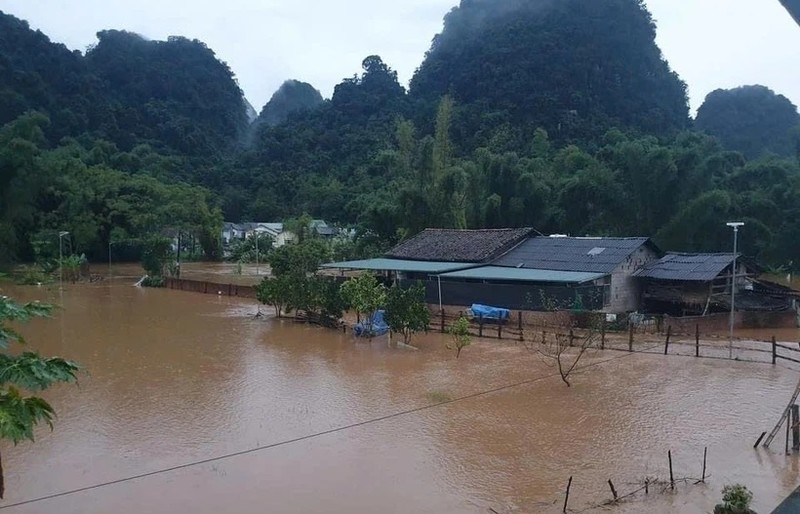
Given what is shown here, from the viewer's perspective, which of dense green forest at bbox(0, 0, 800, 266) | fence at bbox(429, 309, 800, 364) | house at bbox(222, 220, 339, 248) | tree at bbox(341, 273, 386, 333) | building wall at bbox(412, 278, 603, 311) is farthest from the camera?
house at bbox(222, 220, 339, 248)

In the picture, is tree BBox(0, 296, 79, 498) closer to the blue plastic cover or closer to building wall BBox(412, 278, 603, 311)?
building wall BBox(412, 278, 603, 311)

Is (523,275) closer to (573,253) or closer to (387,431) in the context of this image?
(573,253)

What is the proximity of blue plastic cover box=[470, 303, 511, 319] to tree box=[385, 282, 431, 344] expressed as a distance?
3412 mm

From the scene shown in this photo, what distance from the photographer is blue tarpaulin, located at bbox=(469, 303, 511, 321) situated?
69.1 feet

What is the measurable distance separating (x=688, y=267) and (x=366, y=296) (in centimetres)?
1069

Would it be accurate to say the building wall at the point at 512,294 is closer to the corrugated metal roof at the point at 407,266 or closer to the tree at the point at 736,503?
the corrugated metal roof at the point at 407,266

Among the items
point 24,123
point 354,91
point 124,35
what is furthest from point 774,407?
point 124,35

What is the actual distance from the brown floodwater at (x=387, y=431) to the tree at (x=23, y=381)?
4.02 meters

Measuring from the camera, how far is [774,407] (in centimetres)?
1217

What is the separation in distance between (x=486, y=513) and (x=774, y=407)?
24.3 ft

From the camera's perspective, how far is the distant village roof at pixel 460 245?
26297mm

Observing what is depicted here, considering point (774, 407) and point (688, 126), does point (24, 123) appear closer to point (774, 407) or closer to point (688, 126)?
point (774, 407)

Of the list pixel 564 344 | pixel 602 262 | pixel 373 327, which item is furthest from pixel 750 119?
pixel 564 344

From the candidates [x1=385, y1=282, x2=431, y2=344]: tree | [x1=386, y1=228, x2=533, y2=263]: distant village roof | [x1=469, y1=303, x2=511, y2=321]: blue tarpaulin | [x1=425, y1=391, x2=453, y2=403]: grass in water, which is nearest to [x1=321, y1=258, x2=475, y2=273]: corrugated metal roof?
[x1=386, y1=228, x2=533, y2=263]: distant village roof
